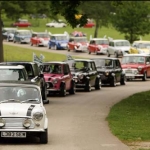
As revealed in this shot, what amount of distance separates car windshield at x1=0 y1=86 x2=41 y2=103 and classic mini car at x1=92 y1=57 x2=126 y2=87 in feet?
83.1

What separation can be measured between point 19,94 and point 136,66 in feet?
103

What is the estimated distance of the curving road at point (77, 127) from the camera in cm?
1659

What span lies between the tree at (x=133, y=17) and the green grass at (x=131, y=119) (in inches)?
1789

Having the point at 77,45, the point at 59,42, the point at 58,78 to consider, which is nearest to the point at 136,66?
the point at 58,78

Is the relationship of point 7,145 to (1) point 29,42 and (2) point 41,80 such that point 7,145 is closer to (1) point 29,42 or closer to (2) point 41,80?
(2) point 41,80

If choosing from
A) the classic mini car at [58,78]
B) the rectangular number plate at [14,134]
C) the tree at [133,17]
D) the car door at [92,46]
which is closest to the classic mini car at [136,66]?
the classic mini car at [58,78]

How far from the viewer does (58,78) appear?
110ft

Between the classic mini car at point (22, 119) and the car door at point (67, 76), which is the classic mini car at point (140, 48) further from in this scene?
the classic mini car at point (22, 119)

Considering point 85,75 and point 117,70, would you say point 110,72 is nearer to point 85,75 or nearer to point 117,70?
point 117,70

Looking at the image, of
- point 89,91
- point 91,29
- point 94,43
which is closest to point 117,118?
point 89,91

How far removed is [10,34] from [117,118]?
6313cm

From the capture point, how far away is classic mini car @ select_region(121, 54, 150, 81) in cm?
4847

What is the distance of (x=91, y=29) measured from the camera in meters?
111

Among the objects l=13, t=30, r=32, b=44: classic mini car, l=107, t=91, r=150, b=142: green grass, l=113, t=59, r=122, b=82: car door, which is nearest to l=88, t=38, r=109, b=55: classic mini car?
l=13, t=30, r=32, b=44: classic mini car
